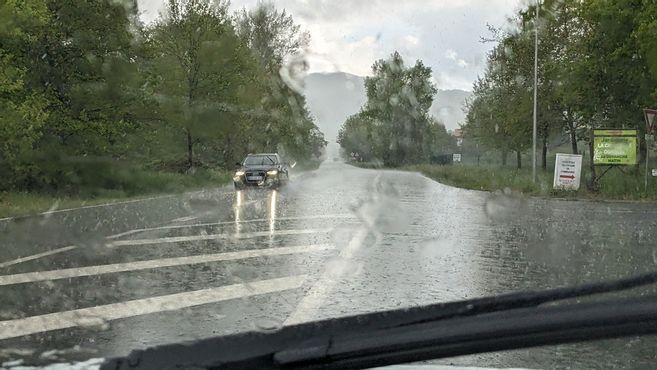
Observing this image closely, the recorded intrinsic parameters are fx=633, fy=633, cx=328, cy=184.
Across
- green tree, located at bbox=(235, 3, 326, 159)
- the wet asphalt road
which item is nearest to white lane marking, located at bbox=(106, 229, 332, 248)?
the wet asphalt road

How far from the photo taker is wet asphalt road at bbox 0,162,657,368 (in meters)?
4.55

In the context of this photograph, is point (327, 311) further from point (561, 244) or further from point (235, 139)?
point (235, 139)

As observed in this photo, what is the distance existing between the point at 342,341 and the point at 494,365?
189cm

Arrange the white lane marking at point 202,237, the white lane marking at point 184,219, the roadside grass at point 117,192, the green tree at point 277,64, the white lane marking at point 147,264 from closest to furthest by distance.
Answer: the white lane marking at point 147,264 → the white lane marking at point 202,237 → the white lane marking at point 184,219 → the roadside grass at point 117,192 → the green tree at point 277,64

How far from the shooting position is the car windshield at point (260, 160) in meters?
27.3

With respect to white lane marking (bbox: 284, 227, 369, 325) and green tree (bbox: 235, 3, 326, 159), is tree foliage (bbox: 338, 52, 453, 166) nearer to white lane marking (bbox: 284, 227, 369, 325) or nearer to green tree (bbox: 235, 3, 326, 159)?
green tree (bbox: 235, 3, 326, 159)

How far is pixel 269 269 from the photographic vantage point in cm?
749

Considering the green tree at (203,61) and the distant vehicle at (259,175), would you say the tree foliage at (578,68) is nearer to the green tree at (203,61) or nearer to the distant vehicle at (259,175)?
the distant vehicle at (259,175)

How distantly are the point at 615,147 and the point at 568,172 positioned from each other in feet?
Result: 6.27

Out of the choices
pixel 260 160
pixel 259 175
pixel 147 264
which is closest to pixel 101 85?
pixel 259 175

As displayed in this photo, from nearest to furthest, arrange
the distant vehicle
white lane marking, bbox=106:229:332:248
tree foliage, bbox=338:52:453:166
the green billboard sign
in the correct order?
white lane marking, bbox=106:229:332:248 < the green billboard sign < the distant vehicle < tree foliage, bbox=338:52:453:166

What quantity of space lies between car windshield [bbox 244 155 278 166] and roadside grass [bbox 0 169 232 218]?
10.0 feet

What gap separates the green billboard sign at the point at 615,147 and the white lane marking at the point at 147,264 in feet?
59.2

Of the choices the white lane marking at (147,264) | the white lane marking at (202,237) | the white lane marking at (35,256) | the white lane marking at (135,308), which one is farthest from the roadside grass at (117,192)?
the white lane marking at (135,308)
